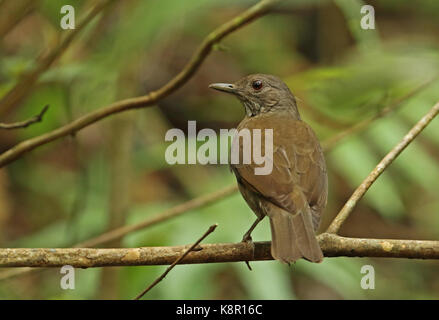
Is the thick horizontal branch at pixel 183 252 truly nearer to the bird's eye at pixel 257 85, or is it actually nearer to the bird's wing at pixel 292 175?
the bird's wing at pixel 292 175

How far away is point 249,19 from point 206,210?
1495mm

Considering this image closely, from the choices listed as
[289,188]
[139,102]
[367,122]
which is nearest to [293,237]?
[289,188]

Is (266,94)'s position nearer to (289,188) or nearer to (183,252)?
(289,188)

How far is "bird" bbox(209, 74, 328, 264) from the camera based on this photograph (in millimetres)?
2990

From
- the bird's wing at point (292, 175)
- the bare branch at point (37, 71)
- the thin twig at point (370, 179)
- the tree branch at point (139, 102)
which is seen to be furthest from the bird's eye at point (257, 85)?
the bare branch at point (37, 71)

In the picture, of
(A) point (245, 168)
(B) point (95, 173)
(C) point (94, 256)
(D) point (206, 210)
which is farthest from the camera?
(B) point (95, 173)

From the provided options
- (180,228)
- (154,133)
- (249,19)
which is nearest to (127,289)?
(180,228)

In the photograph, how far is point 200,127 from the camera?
25.3 ft

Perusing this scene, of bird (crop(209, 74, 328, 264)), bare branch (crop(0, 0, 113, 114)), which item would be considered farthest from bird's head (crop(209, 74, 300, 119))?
bare branch (crop(0, 0, 113, 114))

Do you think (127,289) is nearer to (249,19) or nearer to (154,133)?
(249,19)

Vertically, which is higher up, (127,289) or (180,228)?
(180,228)

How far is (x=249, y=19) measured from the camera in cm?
312

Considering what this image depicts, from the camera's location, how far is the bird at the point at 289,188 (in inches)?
118

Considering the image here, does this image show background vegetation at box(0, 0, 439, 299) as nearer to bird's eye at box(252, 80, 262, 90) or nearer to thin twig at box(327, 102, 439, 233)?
bird's eye at box(252, 80, 262, 90)
